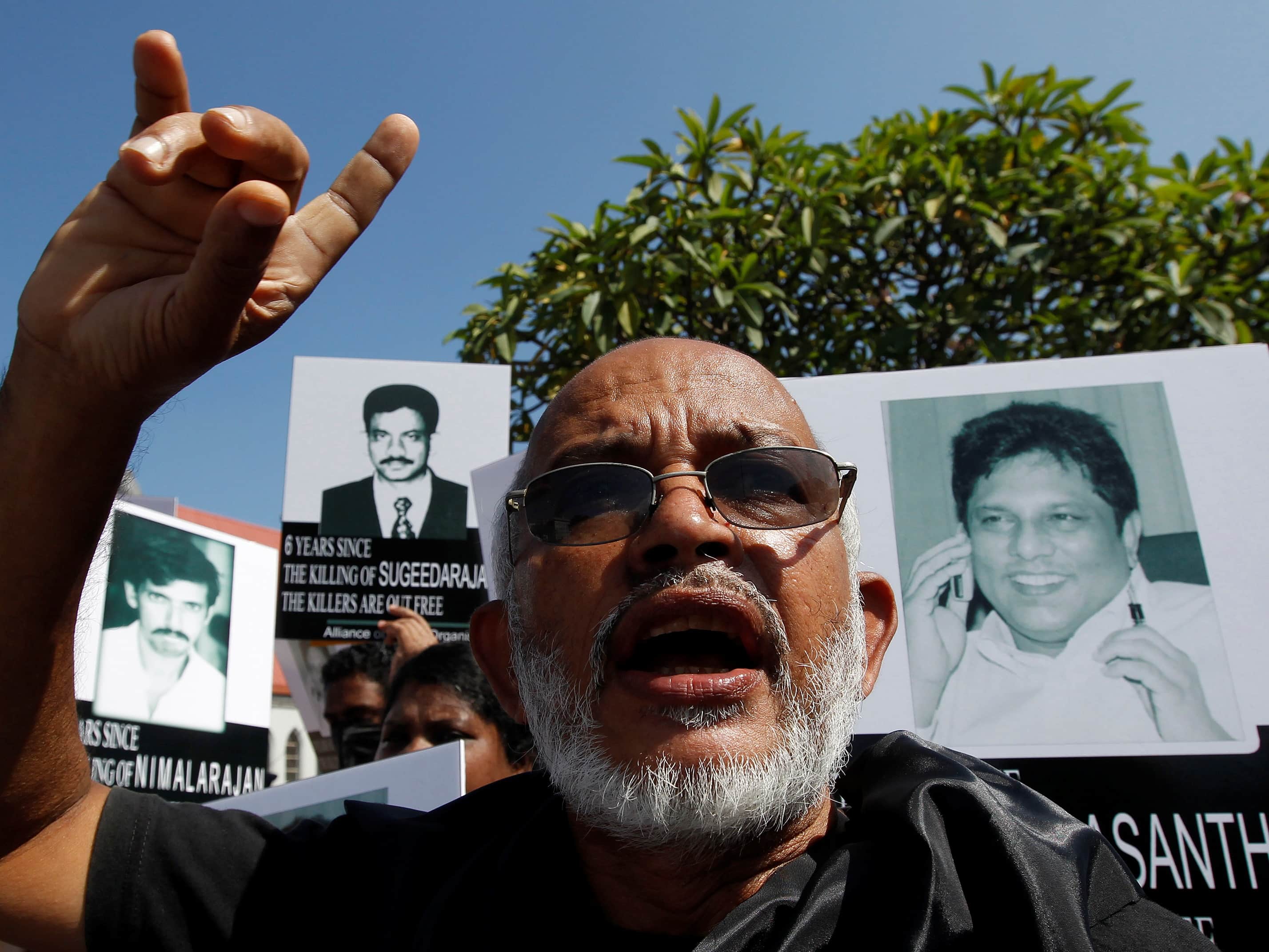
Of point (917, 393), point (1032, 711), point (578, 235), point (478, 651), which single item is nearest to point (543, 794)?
point (478, 651)

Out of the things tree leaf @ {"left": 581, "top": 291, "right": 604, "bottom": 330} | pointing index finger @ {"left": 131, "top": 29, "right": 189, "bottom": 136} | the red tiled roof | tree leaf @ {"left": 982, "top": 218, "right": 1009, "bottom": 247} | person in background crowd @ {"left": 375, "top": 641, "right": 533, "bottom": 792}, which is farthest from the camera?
the red tiled roof

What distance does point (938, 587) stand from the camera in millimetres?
2236

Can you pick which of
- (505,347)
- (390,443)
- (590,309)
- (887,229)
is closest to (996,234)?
(887,229)

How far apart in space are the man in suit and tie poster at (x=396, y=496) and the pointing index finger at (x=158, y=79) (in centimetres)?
238

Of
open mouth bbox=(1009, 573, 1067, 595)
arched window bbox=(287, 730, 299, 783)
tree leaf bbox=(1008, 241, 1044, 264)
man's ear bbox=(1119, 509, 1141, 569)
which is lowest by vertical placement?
arched window bbox=(287, 730, 299, 783)

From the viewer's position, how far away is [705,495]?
62.1 inches

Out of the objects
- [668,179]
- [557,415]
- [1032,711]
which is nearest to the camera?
[557,415]

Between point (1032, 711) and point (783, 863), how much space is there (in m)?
0.87

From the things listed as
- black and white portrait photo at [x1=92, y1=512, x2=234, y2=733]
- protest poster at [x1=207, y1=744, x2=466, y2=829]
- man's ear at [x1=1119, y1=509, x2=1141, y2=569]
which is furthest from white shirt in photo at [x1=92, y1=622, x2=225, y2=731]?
man's ear at [x1=1119, y1=509, x2=1141, y2=569]

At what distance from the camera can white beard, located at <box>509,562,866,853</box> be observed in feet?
4.43

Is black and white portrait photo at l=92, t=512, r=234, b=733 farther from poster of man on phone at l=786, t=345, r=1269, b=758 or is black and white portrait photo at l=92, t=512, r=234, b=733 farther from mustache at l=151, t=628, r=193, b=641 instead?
poster of man on phone at l=786, t=345, r=1269, b=758

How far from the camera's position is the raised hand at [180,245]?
1.05m

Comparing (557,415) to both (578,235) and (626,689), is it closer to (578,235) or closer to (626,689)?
(626,689)

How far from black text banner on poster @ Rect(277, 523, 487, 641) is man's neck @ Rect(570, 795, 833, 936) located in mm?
1905
